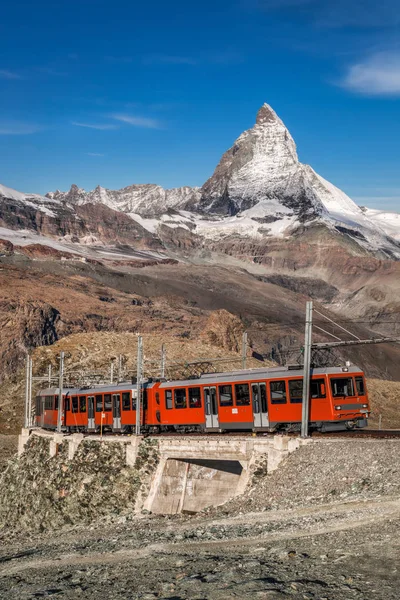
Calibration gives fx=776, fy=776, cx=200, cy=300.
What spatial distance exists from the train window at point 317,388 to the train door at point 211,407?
7315 millimetres

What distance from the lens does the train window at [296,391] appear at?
4256 centimetres

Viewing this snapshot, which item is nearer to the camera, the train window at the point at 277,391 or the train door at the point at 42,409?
the train window at the point at 277,391

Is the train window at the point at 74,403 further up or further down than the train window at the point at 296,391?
further up

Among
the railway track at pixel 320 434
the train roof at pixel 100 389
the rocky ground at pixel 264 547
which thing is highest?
the train roof at pixel 100 389

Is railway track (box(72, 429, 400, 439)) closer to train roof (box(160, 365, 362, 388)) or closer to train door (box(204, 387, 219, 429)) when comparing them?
train door (box(204, 387, 219, 429))

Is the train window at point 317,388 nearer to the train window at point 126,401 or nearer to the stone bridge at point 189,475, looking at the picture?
the stone bridge at point 189,475

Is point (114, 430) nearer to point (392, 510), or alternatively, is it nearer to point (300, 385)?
point (300, 385)

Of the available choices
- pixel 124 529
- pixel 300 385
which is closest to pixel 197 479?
pixel 300 385

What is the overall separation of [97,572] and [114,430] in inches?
1371

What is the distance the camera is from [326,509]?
1103 inches

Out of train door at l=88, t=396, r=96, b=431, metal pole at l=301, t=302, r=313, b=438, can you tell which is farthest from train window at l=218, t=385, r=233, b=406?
train door at l=88, t=396, r=96, b=431

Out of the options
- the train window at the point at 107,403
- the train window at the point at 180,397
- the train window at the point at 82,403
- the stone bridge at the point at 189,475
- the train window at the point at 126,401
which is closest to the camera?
the stone bridge at the point at 189,475

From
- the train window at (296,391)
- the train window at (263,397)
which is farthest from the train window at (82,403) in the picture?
the train window at (296,391)

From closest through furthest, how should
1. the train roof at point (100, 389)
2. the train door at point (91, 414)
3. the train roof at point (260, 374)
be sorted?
the train roof at point (260, 374), the train roof at point (100, 389), the train door at point (91, 414)
